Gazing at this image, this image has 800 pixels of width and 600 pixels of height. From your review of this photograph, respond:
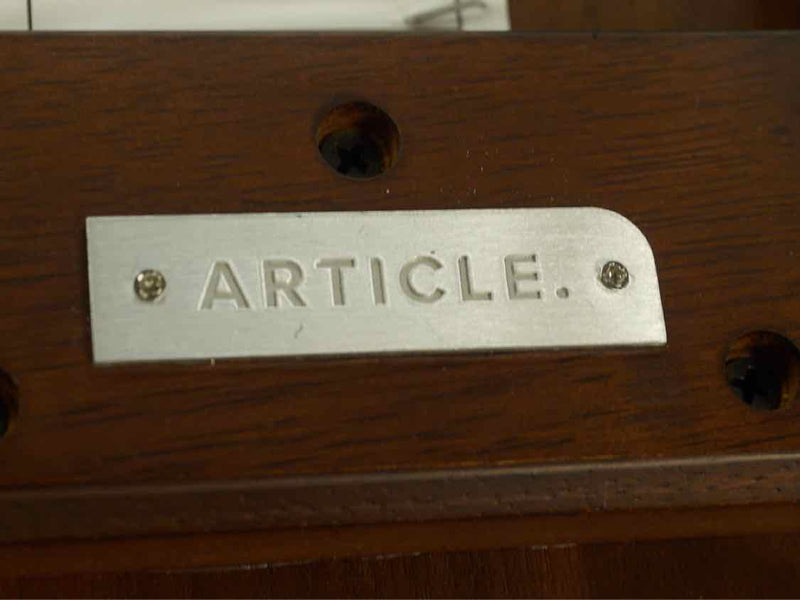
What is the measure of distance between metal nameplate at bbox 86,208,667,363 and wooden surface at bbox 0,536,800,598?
11 cm

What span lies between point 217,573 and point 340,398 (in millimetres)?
114

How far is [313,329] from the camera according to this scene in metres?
0.49

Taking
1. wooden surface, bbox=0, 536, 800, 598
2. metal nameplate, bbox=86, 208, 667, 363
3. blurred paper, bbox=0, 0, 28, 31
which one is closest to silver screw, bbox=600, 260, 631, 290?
metal nameplate, bbox=86, 208, 667, 363

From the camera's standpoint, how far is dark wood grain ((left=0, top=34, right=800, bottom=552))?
470 mm

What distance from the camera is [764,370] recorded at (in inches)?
21.1

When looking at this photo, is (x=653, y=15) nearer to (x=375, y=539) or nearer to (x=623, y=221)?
(x=623, y=221)

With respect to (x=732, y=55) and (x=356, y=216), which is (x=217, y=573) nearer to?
(x=356, y=216)

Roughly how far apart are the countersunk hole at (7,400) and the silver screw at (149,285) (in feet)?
0.15

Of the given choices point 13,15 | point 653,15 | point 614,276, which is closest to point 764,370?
point 614,276

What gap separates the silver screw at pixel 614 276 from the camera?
0.52m

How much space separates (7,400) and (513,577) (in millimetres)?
208

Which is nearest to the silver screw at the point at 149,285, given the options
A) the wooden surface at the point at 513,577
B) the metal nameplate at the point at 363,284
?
the metal nameplate at the point at 363,284

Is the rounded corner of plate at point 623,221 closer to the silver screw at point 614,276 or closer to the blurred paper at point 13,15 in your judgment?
the silver screw at point 614,276

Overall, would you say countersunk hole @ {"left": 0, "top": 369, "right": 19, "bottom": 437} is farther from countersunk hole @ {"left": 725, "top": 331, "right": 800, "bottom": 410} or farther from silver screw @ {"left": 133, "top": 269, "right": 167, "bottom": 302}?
countersunk hole @ {"left": 725, "top": 331, "right": 800, "bottom": 410}
